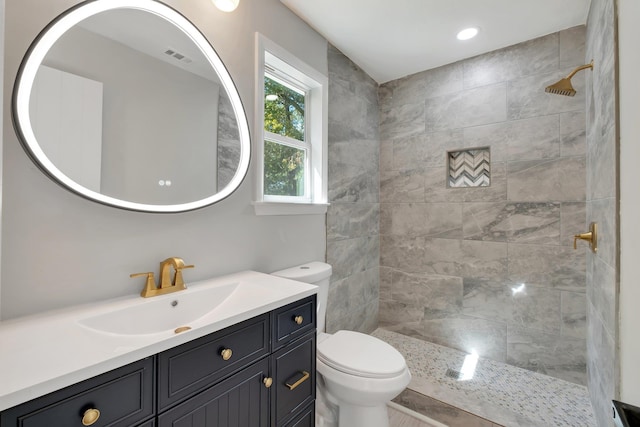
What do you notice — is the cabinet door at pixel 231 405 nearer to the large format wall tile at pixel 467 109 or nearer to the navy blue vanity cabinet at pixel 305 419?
the navy blue vanity cabinet at pixel 305 419

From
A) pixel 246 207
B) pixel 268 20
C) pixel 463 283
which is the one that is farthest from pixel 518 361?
pixel 268 20

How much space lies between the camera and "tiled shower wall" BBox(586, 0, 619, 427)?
1134 millimetres

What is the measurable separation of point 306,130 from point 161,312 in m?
1.49

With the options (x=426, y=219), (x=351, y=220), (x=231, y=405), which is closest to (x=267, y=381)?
(x=231, y=405)

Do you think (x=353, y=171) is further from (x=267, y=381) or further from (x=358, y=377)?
(x=267, y=381)

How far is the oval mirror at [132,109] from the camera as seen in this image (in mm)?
905

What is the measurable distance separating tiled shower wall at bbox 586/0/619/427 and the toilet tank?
50.4 inches

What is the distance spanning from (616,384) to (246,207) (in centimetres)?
176

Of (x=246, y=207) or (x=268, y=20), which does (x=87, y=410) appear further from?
(x=268, y=20)

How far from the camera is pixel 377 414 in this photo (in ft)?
4.50

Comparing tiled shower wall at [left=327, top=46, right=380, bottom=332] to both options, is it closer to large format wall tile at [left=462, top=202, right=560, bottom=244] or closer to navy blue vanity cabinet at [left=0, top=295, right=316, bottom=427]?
large format wall tile at [left=462, top=202, right=560, bottom=244]

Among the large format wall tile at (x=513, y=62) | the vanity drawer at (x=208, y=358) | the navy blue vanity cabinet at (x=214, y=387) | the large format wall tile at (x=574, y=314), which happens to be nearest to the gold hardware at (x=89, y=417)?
the navy blue vanity cabinet at (x=214, y=387)

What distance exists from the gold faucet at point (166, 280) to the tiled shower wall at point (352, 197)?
115cm

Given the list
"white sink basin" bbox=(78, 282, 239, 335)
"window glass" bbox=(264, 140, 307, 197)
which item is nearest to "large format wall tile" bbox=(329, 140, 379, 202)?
"window glass" bbox=(264, 140, 307, 197)
